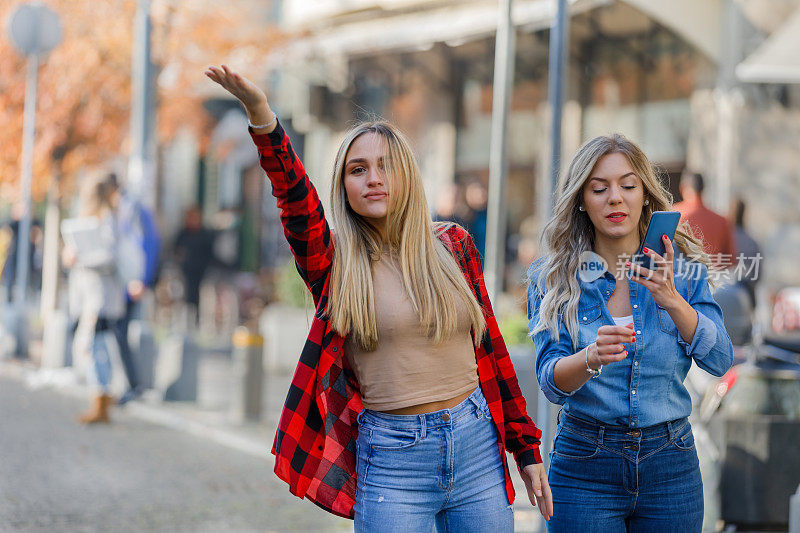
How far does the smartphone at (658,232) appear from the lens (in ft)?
9.50

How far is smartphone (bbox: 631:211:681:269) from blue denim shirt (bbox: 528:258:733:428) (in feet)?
0.66

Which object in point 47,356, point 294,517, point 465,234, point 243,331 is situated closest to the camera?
point 465,234

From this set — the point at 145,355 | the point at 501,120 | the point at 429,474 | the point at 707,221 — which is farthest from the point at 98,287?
the point at 429,474

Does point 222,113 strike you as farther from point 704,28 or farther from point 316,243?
point 316,243

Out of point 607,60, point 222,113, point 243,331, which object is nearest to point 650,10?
point 607,60

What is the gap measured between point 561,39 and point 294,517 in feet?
10.2

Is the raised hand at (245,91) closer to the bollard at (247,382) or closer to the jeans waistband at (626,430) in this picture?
the jeans waistband at (626,430)

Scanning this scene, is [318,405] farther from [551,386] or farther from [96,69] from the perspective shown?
[96,69]

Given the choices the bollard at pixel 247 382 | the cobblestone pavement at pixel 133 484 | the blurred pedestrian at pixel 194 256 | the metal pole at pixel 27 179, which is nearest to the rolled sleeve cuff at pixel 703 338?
the cobblestone pavement at pixel 133 484

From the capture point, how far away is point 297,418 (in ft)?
10.4

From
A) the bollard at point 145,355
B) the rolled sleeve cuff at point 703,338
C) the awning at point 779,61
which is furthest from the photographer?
the bollard at point 145,355

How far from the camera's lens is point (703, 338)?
3.02 metres

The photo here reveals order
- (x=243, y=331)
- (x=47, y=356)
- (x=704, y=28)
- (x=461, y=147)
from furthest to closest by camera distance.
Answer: (x=461, y=147) < (x=704, y=28) < (x=47, y=356) < (x=243, y=331)

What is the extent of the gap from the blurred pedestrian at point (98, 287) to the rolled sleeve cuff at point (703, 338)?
6.78m
